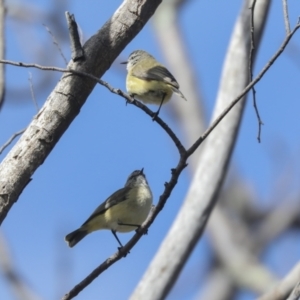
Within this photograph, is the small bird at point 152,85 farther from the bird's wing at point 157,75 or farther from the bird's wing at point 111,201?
the bird's wing at point 111,201

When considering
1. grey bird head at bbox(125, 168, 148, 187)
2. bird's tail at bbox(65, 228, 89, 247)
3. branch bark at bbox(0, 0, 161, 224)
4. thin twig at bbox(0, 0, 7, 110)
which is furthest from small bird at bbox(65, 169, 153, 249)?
branch bark at bbox(0, 0, 161, 224)

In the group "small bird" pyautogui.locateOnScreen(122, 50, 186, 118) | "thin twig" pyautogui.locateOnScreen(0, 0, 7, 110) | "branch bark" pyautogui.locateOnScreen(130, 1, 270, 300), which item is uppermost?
"thin twig" pyautogui.locateOnScreen(0, 0, 7, 110)

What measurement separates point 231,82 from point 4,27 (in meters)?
2.12

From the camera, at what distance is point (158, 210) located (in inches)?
117

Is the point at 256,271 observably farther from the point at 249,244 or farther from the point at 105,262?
the point at 105,262

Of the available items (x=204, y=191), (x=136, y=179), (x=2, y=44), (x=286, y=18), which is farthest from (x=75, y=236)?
(x=286, y=18)

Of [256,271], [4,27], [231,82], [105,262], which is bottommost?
[256,271]

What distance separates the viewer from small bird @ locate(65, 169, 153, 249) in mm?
4973

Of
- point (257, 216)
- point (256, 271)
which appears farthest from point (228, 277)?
point (257, 216)

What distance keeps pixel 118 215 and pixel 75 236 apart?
0.35 m

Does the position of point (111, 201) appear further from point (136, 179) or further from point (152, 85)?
point (152, 85)

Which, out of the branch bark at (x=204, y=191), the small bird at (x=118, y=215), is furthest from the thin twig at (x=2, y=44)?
the branch bark at (x=204, y=191)

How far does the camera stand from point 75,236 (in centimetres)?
503

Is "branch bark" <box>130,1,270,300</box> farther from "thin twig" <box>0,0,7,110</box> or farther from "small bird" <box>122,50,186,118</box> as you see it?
"thin twig" <box>0,0,7,110</box>
